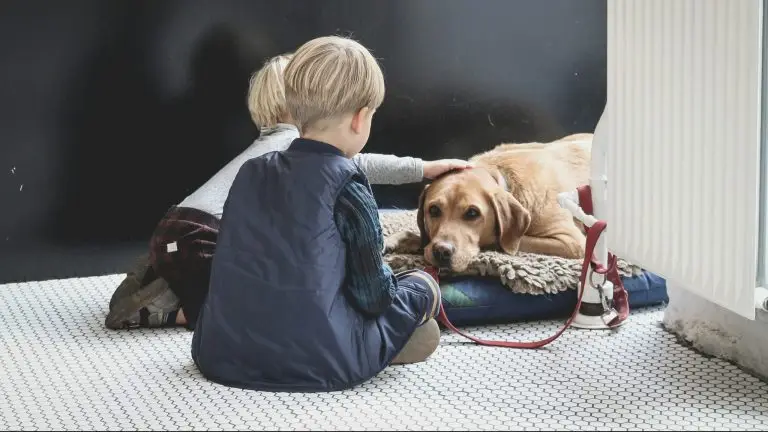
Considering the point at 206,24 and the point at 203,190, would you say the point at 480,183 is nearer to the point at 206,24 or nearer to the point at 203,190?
the point at 203,190

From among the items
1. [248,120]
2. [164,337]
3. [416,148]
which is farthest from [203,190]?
[416,148]

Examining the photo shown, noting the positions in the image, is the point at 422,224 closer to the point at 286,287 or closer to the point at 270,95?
the point at 270,95

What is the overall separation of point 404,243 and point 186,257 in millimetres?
686

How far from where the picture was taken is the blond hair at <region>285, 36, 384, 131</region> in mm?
2240

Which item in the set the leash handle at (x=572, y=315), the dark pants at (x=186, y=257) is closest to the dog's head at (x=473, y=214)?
the leash handle at (x=572, y=315)

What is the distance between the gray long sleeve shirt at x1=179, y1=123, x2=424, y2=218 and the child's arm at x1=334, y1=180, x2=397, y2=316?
0.68m

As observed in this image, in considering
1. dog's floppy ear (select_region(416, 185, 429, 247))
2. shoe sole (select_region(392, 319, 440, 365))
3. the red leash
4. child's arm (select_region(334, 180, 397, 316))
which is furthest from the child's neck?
dog's floppy ear (select_region(416, 185, 429, 247))

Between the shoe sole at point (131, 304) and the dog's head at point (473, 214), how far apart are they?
0.76 metres

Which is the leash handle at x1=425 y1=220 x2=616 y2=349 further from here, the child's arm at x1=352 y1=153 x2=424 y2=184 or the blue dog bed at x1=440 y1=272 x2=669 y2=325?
the child's arm at x1=352 y1=153 x2=424 y2=184

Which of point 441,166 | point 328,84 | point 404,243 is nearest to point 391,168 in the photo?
point 441,166

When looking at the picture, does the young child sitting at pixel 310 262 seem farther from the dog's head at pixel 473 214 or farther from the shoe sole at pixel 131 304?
the dog's head at pixel 473 214

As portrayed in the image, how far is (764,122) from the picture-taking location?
84.4 inches

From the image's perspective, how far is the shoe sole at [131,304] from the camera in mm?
2787

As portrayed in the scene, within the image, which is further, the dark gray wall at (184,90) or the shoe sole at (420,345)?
the dark gray wall at (184,90)
